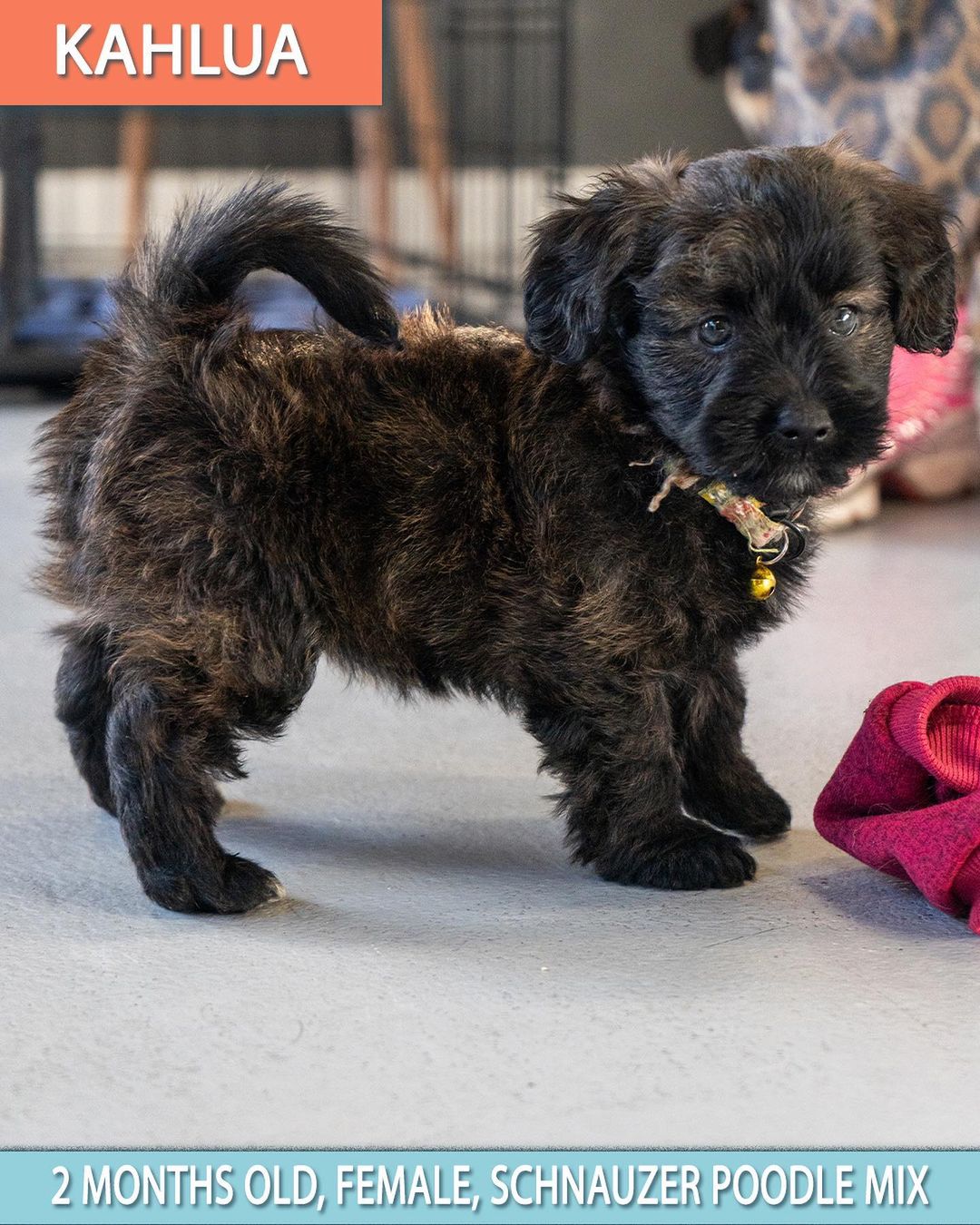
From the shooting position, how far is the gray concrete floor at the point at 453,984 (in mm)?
1336

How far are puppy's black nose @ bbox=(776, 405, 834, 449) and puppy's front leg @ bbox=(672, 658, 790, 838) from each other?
0.42 metres

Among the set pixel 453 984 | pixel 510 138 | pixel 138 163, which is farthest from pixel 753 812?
pixel 138 163

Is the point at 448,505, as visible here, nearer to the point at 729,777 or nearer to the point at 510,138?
the point at 729,777

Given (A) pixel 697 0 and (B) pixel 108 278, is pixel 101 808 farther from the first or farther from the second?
(A) pixel 697 0

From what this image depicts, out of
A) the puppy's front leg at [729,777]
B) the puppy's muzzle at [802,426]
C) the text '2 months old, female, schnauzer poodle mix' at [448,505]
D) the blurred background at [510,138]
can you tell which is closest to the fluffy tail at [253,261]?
the text '2 months old, female, schnauzer poodle mix' at [448,505]

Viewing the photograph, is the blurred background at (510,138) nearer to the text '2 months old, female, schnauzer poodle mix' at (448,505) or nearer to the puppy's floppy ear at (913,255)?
the text '2 months old, female, schnauzer poodle mix' at (448,505)

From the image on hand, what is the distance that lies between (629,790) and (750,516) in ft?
1.15

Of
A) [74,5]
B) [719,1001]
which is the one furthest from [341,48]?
[719,1001]

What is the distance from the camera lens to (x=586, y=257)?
1.72 m

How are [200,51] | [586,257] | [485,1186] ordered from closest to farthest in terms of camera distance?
1. [485,1186]
2. [586,257]
3. [200,51]

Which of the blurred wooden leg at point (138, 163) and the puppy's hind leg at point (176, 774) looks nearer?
the puppy's hind leg at point (176, 774)

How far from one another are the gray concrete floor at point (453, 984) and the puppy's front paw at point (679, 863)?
0.03 m

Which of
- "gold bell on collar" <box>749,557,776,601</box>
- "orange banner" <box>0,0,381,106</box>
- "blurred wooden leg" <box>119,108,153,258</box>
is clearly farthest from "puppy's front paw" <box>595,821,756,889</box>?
"blurred wooden leg" <box>119,108,153,258</box>

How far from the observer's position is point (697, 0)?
21.1ft
